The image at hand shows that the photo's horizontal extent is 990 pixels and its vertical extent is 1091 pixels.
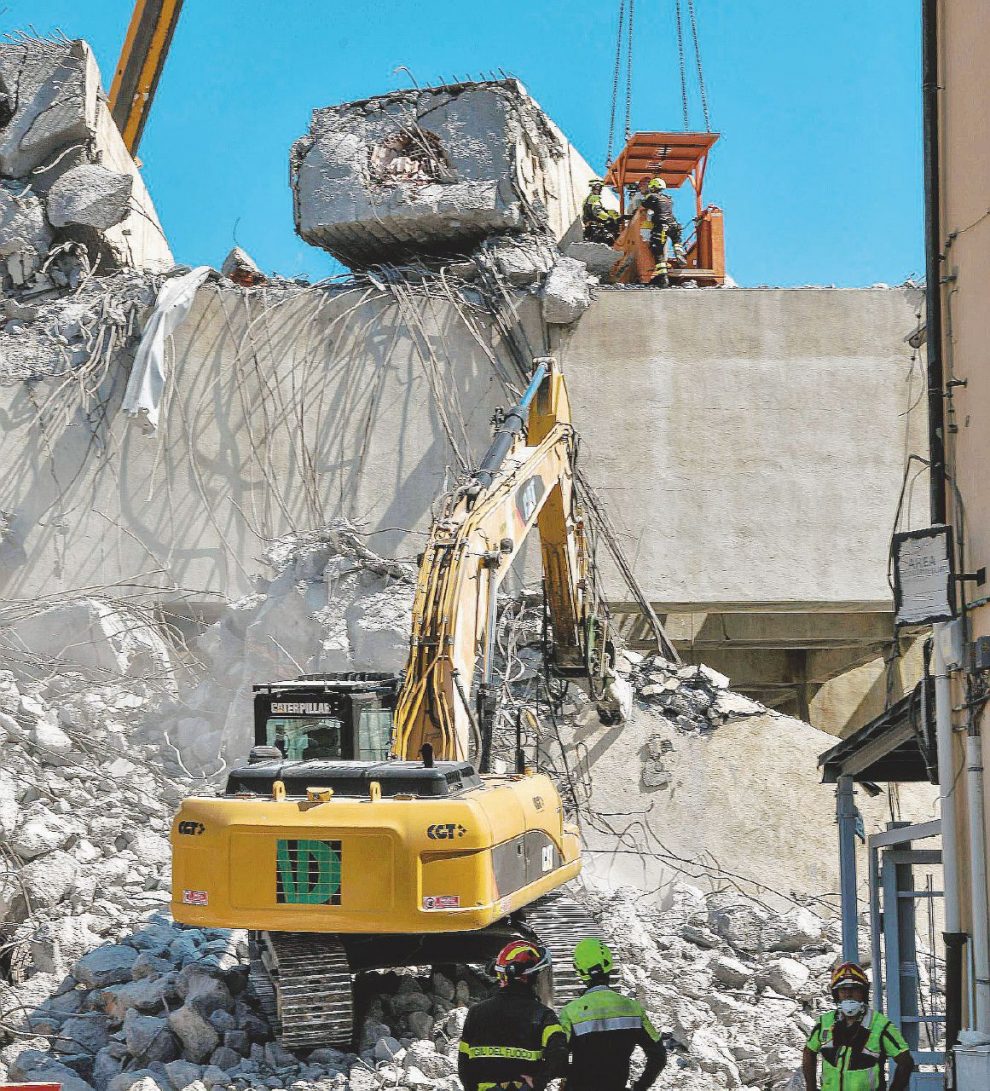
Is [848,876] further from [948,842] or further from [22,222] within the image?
[22,222]

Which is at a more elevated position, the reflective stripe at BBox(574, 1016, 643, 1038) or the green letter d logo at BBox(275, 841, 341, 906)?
Result: the green letter d logo at BBox(275, 841, 341, 906)

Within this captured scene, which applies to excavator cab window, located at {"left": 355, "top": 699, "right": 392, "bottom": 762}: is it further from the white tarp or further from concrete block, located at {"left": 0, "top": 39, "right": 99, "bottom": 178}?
concrete block, located at {"left": 0, "top": 39, "right": 99, "bottom": 178}

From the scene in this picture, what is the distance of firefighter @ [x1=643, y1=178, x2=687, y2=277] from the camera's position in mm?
18016

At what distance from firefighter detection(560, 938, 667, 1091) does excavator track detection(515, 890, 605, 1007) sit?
2.37 metres

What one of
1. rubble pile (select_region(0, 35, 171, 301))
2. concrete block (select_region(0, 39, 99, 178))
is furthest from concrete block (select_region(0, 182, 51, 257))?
concrete block (select_region(0, 39, 99, 178))

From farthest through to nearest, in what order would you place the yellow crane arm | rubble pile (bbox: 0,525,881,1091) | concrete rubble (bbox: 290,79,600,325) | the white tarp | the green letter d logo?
the yellow crane arm, concrete rubble (bbox: 290,79,600,325), the white tarp, rubble pile (bbox: 0,525,881,1091), the green letter d logo

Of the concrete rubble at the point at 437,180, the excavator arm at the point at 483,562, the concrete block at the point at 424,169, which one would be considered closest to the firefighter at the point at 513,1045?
the excavator arm at the point at 483,562

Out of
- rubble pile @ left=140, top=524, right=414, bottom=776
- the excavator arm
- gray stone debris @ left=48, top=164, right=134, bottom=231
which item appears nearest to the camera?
the excavator arm

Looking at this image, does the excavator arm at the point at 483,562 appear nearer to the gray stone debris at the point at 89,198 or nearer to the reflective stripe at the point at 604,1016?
the reflective stripe at the point at 604,1016

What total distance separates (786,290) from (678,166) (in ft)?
15.9

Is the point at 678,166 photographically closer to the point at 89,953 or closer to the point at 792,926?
the point at 792,926

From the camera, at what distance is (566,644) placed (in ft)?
43.2

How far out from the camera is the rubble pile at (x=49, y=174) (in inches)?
675

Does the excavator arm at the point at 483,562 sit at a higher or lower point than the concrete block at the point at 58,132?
lower
